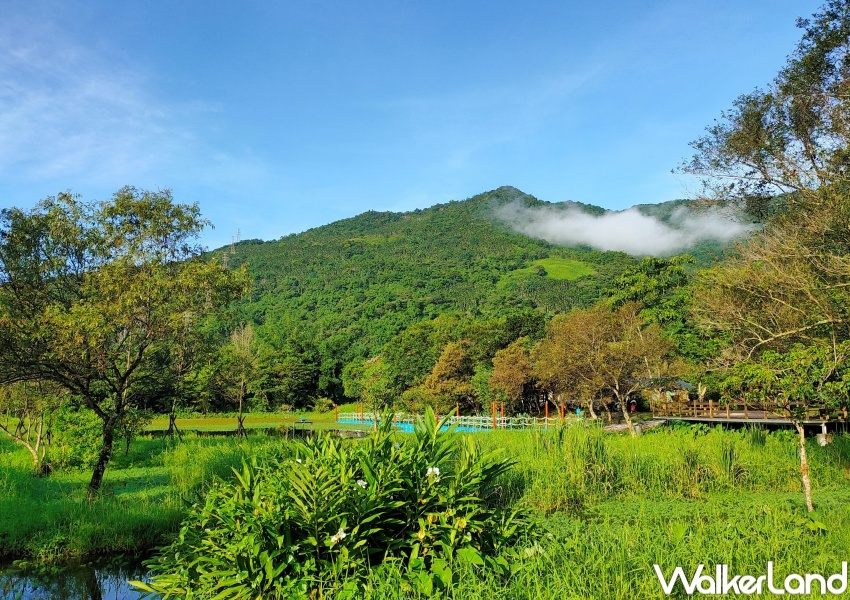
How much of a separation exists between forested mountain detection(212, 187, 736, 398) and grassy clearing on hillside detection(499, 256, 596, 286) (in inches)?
8.0

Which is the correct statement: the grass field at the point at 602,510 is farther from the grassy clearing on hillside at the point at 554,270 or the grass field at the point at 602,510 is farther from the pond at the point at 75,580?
the grassy clearing on hillside at the point at 554,270

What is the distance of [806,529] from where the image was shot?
5.02m

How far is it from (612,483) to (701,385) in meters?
22.3

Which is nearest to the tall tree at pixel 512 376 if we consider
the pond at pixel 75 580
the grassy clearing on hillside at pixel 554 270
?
the pond at pixel 75 580

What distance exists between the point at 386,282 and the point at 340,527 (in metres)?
90.7

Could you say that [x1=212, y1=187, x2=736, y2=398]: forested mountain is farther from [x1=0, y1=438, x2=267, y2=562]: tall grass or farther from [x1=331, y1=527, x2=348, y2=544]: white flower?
[x1=331, y1=527, x2=348, y2=544]: white flower

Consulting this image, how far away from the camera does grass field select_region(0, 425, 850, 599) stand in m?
3.86

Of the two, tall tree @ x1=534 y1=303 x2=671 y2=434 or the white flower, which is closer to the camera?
the white flower

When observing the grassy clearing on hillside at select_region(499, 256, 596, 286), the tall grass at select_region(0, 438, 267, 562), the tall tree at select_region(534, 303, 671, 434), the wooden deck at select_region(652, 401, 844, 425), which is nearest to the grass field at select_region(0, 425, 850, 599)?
the tall grass at select_region(0, 438, 267, 562)

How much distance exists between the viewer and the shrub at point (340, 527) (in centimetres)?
384

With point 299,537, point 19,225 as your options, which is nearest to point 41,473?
point 19,225

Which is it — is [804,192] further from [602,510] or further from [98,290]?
[98,290]

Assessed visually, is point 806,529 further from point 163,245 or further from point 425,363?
point 425,363

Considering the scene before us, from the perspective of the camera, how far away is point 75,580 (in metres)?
6.94
